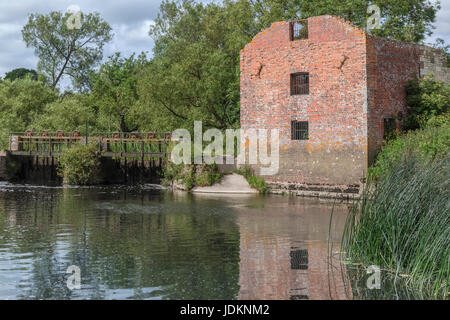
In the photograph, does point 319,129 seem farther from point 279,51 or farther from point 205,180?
point 205,180

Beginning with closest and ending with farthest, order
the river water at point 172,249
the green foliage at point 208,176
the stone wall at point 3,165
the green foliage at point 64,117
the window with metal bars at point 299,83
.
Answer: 1. the river water at point 172,249
2. the window with metal bars at point 299,83
3. the green foliage at point 208,176
4. the stone wall at point 3,165
5. the green foliage at point 64,117

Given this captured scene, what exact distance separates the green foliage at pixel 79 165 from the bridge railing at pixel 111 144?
1.29 meters

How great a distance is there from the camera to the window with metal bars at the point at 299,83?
75.7 ft

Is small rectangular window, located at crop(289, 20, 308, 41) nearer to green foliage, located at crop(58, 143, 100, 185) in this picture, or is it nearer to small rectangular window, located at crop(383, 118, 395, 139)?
small rectangular window, located at crop(383, 118, 395, 139)

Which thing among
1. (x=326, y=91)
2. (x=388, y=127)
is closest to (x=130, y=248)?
(x=326, y=91)

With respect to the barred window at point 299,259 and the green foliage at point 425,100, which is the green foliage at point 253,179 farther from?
the barred window at point 299,259

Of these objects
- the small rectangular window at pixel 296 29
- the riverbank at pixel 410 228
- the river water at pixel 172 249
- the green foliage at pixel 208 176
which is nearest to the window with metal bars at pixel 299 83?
the small rectangular window at pixel 296 29

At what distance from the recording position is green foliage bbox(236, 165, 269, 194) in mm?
23844

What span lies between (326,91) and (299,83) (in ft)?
4.75

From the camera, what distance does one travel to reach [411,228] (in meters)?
8.66

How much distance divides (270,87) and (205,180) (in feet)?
16.8

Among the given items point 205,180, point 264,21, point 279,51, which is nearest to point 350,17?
point 264,21

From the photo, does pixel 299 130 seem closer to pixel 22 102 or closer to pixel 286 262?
pixel 286 262

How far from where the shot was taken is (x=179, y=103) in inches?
1236
